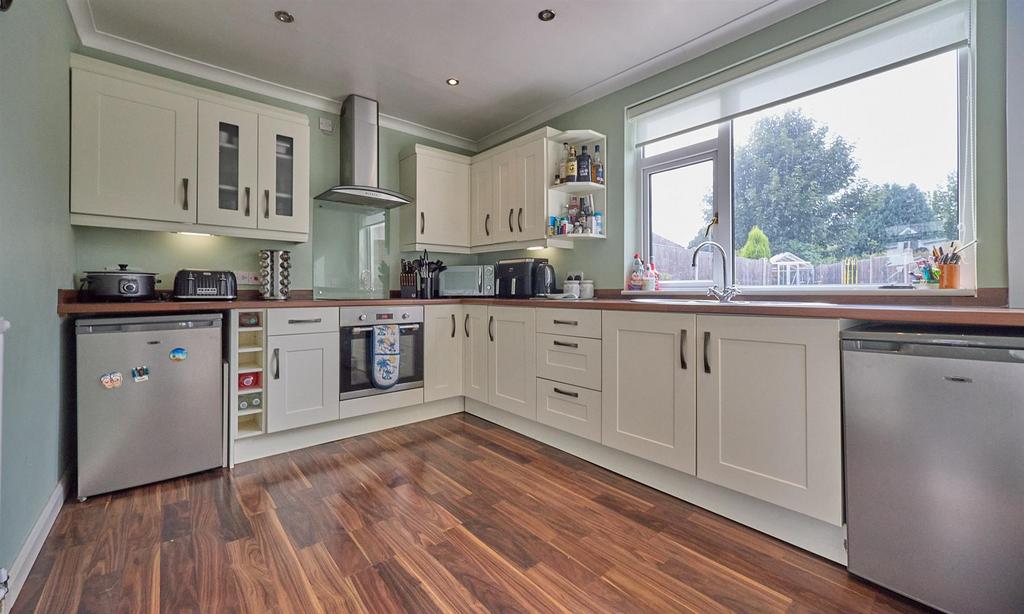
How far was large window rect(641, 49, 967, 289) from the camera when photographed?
1.94m

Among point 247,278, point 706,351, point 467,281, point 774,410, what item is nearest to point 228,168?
point 247,278

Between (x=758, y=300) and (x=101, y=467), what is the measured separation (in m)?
3.37

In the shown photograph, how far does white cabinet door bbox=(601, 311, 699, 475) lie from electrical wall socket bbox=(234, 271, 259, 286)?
239 cm

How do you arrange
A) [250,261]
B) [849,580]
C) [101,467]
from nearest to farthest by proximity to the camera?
[849,580] < [101,467] < [250,261]

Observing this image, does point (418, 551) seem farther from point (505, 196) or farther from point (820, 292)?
point (505, 196)

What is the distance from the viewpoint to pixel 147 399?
2150 millimetres

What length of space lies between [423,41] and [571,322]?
1875 millimetres

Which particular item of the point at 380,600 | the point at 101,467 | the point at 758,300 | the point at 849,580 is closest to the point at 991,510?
the point at 849,580

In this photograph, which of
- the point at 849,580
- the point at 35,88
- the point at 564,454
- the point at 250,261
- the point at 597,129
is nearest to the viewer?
the point at 849,580

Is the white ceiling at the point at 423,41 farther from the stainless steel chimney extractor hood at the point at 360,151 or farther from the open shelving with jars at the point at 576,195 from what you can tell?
the open shelving with jars at the point at 576,195

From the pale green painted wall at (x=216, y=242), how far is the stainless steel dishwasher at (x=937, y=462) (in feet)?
10.8

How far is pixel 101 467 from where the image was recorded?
203cm

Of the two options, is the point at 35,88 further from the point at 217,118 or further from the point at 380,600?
the point at 380,600

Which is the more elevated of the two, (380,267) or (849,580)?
(380,267)
